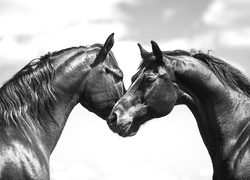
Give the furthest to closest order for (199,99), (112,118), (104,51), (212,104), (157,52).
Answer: (104,51), (112,118), (157,52), (199,99), (212,104)

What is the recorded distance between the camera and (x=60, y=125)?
9422 mm

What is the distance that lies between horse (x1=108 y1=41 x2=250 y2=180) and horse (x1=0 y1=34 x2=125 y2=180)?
21.7 inches

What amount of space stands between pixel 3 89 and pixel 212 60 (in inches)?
136

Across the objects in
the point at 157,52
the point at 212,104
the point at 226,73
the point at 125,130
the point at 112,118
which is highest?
the point at 157,52

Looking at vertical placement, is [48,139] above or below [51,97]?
below

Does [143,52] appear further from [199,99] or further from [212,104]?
[212,104]

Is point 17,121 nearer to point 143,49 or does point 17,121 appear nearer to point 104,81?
point 104,81

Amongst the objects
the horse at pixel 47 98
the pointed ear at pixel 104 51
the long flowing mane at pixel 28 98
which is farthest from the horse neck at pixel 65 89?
the pointed ear at pixel 104 51

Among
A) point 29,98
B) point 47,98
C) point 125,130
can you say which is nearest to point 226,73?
point 125,130

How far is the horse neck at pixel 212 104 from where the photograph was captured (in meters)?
8.97

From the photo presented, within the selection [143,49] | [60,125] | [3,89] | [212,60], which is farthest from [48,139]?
[212,60]

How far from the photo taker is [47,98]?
9312 millimetres

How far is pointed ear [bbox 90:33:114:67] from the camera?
9828 millimetres

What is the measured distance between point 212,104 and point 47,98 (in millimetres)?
2655
